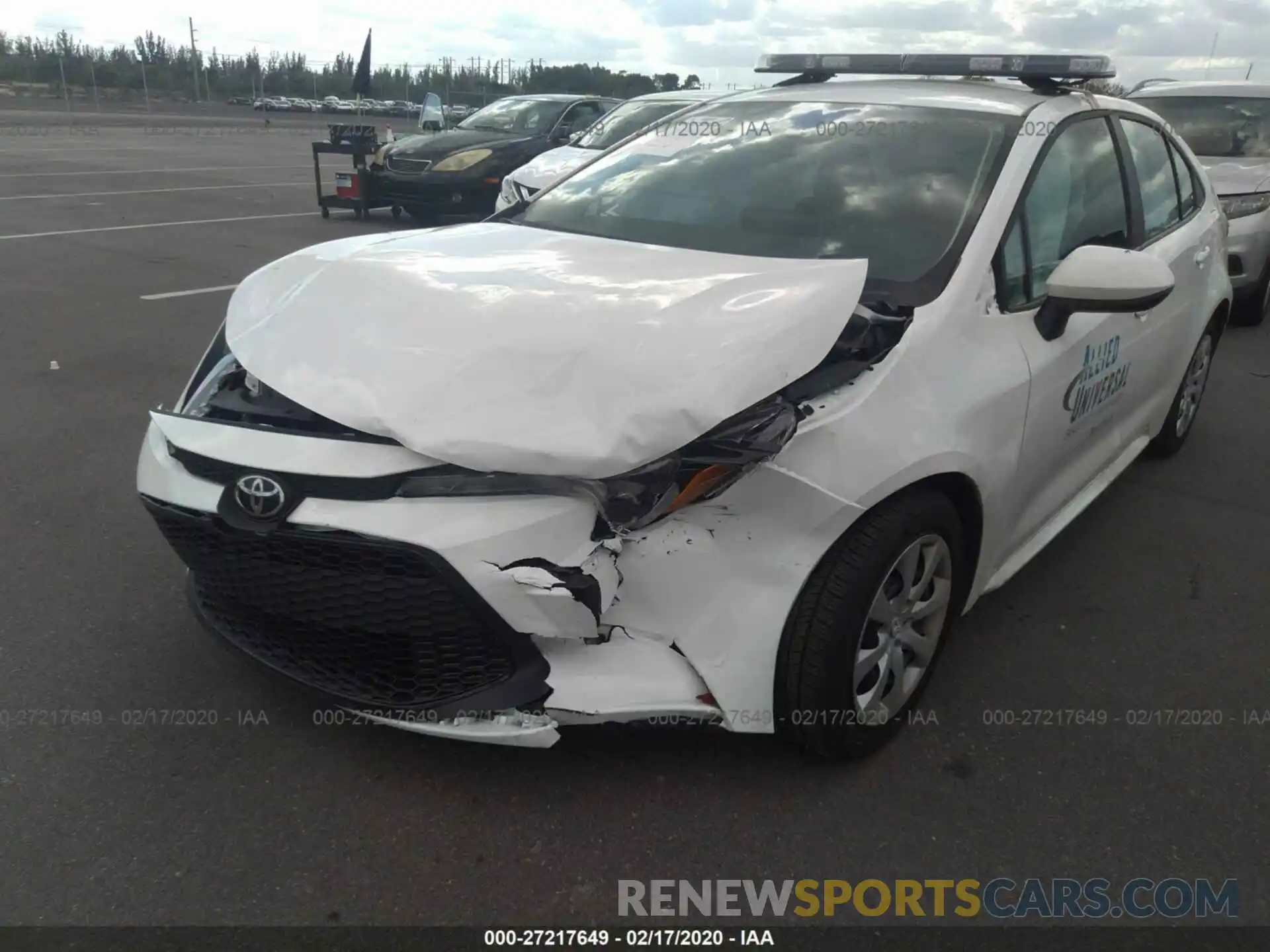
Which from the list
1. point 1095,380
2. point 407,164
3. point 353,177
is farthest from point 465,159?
point 1095,380

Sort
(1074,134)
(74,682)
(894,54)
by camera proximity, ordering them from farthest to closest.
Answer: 1. (894,54)
2. (1074,134)
3. (74,682)

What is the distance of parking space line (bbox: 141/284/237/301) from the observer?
24.2 ft

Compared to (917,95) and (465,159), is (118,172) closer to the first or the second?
(465,159)

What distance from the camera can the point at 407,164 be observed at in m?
11.3

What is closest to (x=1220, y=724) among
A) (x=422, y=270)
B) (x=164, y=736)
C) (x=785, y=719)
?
(x=785, y=719)

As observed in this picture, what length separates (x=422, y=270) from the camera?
2.64 metres

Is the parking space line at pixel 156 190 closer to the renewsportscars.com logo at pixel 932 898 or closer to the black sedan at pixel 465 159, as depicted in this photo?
the black sedan at pixel 465 159

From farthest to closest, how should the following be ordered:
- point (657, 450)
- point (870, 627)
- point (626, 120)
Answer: point (626, 120)
point (870, 627)
point (657, 450)

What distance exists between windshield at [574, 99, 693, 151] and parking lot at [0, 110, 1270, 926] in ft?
21.7

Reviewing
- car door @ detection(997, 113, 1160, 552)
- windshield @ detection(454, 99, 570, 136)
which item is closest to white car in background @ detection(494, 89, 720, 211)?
windshield @ detection(454, 99, 570, 136)

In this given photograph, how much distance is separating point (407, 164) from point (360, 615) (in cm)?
1009

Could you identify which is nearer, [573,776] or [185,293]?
[573,776]

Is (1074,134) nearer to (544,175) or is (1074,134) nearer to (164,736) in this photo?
(164,736)

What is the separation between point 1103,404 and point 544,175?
20.9ft
